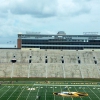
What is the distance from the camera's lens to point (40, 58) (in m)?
67.8

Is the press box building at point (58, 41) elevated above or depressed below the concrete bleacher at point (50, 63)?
above

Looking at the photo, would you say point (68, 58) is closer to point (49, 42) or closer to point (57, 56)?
point (57, 56)

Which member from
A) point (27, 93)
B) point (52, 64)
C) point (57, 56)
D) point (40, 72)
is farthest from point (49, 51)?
point (27, 93)

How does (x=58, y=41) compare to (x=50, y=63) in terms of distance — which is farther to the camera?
(x=58, y=41)

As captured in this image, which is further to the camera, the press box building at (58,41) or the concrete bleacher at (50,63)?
the press box building at (58,41)

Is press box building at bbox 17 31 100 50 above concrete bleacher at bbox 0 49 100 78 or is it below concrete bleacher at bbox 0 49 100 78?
above

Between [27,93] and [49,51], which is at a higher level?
[49,51]

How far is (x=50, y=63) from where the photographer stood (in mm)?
64625

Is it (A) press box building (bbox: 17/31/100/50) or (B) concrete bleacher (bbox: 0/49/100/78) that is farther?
(A) press box building (bbox: 17/31/100/50)

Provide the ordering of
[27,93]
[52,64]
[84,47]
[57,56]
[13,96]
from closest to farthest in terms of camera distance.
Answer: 1. [13,96]
2. [27,93]
3. [52,64]
4. [57,56]
5. [84,47]

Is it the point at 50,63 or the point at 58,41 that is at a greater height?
the point at 58,41

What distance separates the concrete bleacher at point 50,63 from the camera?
58.8 meters

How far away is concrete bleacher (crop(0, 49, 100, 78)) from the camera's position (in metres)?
58.8

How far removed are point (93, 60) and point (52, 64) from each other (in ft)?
39.6
